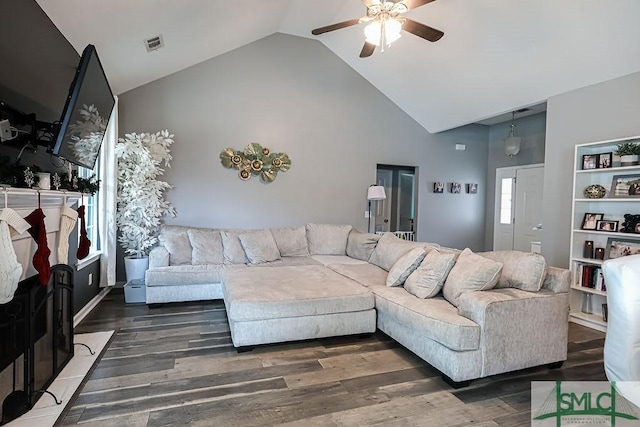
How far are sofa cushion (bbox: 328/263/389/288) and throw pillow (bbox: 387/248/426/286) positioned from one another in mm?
191

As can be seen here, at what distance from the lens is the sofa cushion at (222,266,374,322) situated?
2746 millimetres

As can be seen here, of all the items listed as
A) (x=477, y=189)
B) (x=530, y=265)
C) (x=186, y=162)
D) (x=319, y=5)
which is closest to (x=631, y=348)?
(x=530, y=265)

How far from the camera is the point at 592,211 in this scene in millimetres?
3764

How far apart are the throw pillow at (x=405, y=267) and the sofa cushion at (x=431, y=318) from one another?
0.27 ft

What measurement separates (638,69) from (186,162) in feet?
17.5

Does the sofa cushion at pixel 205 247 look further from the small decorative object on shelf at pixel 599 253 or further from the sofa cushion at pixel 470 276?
the small decorative object on shelf at pixel 599 253

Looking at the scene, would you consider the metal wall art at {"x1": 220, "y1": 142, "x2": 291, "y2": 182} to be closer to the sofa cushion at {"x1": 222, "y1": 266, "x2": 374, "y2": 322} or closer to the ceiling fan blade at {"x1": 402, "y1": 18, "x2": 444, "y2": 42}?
the sofa cushion at {"x1": 222, "y1": 266, "x2": 374, "y2": 322}

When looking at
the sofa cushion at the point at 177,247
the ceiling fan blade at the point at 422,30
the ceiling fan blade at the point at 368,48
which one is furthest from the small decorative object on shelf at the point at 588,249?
the sofa cushion at the point at 177,247

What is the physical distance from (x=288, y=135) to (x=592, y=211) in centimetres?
409

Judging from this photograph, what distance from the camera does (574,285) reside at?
146 inches

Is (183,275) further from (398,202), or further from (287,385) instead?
(398,202)

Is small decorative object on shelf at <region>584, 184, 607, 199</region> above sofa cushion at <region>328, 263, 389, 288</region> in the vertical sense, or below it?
above

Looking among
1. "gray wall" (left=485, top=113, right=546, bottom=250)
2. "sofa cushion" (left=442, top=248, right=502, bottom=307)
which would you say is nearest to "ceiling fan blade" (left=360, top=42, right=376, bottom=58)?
"sofa cushion" (left=442, top=248, right=502, bottom=307)

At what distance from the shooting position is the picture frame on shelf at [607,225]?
11.3 feet
